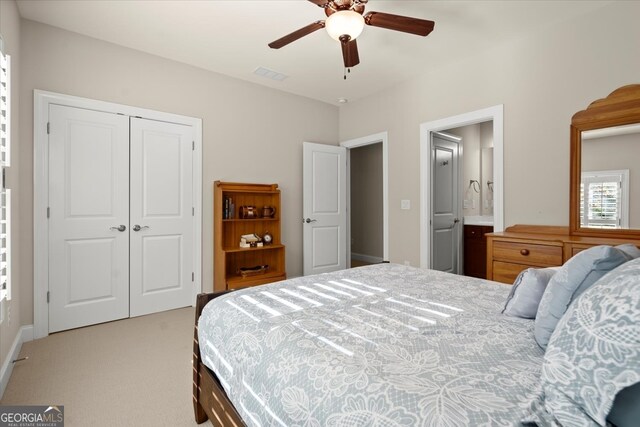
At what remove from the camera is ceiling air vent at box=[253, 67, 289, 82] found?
384 centimetres

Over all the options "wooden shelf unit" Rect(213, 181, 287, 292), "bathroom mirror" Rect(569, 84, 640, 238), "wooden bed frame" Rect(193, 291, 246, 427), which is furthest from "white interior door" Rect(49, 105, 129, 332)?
"bathroom mirror" Rect(569, 84, 640, 238)

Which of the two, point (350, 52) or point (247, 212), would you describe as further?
point (247, 212)

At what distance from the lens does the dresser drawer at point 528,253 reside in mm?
2520

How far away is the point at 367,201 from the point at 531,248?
4074mm

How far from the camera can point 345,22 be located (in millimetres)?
2072

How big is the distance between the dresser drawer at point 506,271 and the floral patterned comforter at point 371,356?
4.15ft

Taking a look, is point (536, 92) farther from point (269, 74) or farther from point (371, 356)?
point (371, 356)

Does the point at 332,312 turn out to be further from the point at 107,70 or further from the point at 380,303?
the point at 107,70

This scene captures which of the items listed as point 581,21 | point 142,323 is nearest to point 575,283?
point 581,21

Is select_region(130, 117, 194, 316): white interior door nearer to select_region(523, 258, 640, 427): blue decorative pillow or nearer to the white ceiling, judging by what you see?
the white ceiling

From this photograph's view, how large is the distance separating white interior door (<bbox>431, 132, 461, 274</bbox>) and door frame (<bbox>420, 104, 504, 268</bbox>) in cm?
12

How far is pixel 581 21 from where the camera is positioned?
8.96 ft

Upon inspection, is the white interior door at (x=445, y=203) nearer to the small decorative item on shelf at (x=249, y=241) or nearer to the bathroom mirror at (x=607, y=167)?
the bathroom mirror at (x=607, y=167)

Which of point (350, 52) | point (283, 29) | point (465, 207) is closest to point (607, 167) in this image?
point (350, 52)
